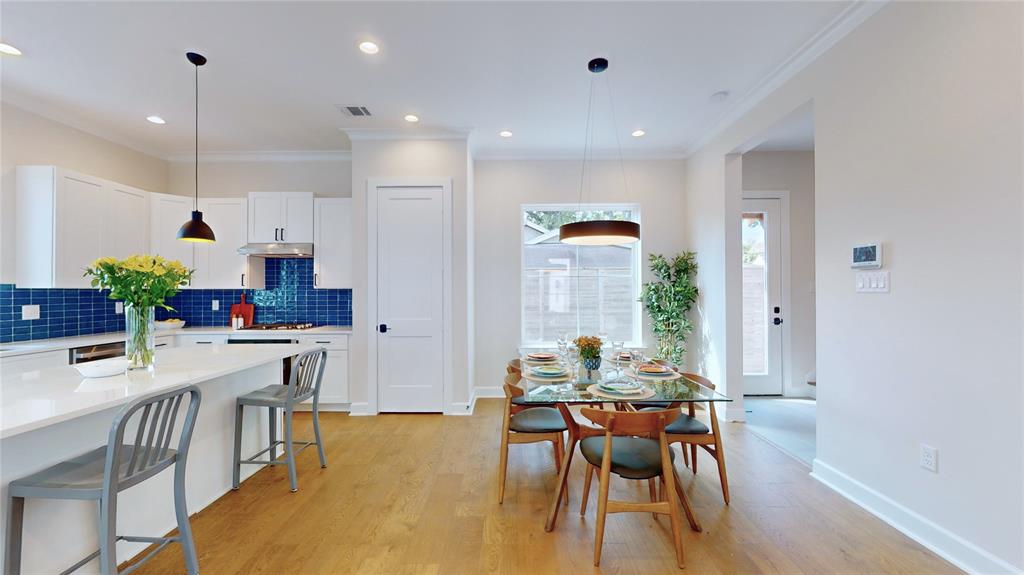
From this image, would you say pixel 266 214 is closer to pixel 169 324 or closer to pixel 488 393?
pixel 169 324

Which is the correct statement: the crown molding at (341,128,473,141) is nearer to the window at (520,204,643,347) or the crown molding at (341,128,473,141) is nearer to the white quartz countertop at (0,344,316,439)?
the window at (520,204,643,347)

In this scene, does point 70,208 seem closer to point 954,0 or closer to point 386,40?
point 386,40

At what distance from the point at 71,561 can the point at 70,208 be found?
3.32m

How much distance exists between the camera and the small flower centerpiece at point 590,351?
106 inches

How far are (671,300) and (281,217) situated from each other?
14.7 feet

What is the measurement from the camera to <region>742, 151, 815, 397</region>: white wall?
15.3 feet

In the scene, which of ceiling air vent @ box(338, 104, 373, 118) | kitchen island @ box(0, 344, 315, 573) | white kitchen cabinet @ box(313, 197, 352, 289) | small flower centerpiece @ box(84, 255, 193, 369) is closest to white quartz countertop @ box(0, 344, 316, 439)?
kitchen island @ box(0, 344, 315, 573)

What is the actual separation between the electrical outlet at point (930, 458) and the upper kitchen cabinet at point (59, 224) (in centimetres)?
627

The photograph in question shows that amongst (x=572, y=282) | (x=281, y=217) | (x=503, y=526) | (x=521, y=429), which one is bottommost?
(x=503, y=526)

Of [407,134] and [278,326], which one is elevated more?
[407,134]

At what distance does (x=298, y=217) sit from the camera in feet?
14.5

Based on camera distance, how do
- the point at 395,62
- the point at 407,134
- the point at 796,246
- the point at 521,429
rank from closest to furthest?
the point at 521,429
the point at 395,62
the point at 407,134
the point at 796,246

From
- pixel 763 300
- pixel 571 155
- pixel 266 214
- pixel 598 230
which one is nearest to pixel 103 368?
pixel 266 214

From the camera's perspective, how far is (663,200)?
4836 mm
